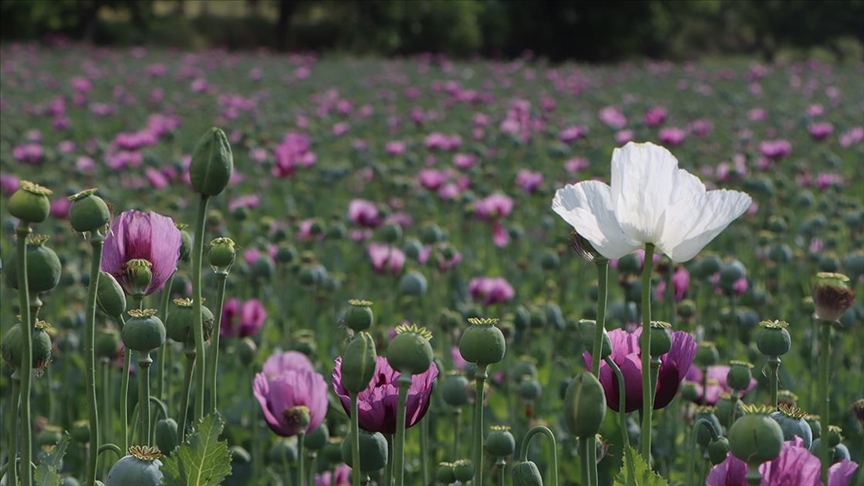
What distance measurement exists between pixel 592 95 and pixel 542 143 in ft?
8.89

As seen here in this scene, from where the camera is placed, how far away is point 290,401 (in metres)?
1.21

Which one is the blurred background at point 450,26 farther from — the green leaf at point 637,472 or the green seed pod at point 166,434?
the green leaf at point 637,472

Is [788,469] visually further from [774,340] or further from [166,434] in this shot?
[166,434]

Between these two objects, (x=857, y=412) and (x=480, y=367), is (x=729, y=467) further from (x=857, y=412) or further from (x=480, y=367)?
(x=857, y=412)

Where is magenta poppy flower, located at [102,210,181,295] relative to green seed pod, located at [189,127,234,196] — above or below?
below

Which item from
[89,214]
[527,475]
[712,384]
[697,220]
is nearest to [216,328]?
[89,214]

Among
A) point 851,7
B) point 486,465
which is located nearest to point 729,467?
point 486,465

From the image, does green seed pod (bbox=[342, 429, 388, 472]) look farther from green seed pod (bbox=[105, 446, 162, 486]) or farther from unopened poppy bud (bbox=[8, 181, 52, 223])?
unopened poppy bud (bbox=[8, 181, 52, 223])

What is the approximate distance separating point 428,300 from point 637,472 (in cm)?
241

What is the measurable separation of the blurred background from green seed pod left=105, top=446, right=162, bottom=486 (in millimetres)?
18270

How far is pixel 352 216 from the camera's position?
3455mm

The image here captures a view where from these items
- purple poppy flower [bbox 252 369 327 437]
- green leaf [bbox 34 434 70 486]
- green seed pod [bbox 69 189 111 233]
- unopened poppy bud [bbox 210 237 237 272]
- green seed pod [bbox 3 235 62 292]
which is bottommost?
purple poppy flower [bbox 252 369 327 437]

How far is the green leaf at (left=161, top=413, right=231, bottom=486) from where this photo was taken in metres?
0.77

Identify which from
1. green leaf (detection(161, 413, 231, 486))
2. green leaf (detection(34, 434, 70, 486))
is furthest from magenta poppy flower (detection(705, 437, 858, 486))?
green leaf (detection(34, 434, 70, 486))
